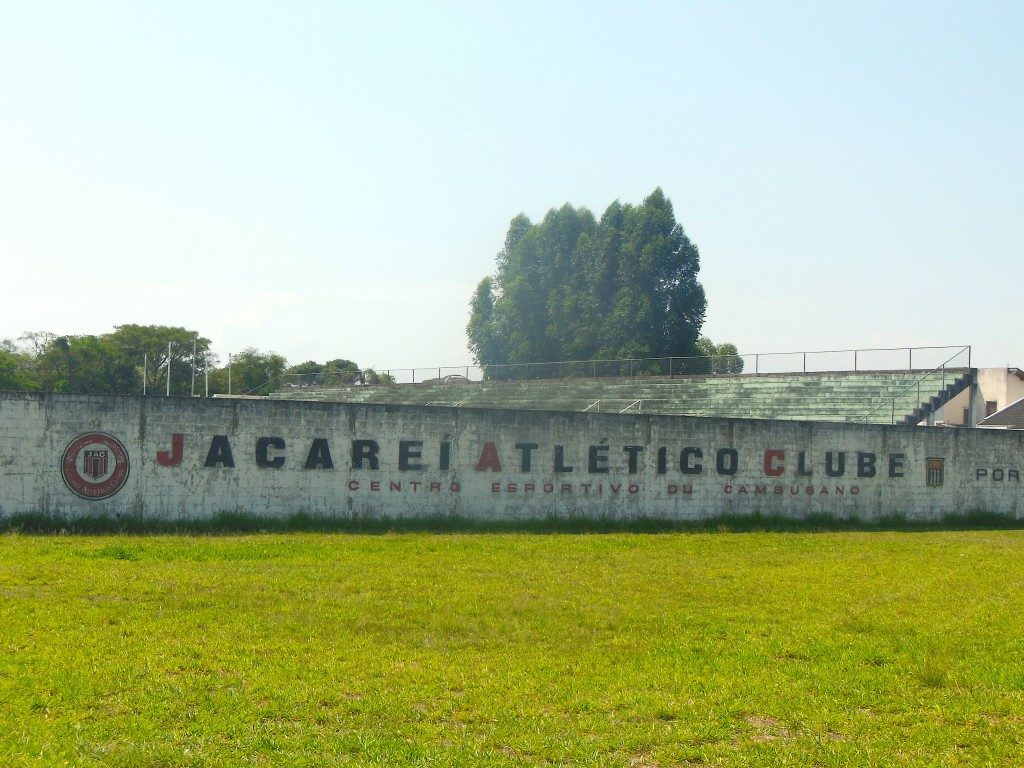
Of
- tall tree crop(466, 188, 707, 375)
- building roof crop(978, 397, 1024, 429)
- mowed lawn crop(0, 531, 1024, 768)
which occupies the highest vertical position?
tall tree crop(466, 188, 707, 375)

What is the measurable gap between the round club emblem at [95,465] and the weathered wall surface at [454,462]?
0.03 meters

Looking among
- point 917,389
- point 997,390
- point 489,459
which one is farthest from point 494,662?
point 997,390

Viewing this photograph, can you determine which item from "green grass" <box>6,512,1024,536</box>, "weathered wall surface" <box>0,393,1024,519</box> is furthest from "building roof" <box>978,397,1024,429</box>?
"green grass" <box>6,512,1024,536</box>

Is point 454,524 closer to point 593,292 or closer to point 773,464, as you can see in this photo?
point 773,464

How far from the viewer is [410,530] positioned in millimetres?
22438

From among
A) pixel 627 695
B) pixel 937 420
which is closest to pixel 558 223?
pixel 937 420

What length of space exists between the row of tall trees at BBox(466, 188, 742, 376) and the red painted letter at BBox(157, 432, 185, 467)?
4537cm

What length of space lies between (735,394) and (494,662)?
1339 inches

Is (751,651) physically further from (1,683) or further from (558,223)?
(558,223)

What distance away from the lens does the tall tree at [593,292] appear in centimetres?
7112

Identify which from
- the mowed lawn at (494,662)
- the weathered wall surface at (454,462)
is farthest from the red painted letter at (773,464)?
the mowed lawn at (494,662)

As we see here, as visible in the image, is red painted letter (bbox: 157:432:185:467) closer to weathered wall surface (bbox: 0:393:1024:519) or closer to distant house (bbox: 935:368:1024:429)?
weathered wall surface (bbox: 0:393:1024:519)

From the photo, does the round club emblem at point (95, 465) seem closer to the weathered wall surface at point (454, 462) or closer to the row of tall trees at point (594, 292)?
the weathered wall surface at point (454, 462)

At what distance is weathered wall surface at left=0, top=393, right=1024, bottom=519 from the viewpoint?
2078 centimetres
